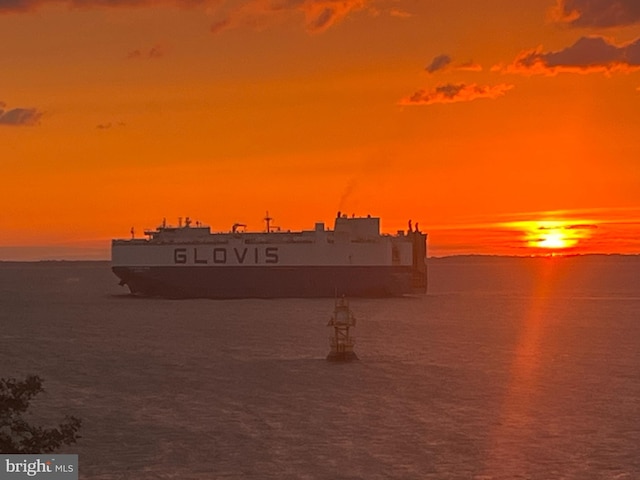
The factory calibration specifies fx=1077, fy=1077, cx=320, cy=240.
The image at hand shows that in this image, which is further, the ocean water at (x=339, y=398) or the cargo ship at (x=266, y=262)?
the cargo ship at (x=266, y=262)

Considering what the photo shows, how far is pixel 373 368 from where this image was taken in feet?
152

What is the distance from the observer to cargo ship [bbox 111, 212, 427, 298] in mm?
100125

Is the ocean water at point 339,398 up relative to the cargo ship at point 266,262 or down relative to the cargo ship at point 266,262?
down

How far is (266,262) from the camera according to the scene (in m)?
100

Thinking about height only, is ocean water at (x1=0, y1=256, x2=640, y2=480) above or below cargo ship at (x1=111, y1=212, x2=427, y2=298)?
below

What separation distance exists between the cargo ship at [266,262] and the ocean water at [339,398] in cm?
2500

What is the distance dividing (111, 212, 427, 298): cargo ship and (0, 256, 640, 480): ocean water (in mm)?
25004

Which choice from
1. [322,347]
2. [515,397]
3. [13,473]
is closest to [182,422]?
[515,397]

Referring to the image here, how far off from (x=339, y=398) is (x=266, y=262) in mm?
63654

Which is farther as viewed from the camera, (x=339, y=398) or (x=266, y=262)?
(x=266, y=262)

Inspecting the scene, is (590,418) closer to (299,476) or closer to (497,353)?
(299,476)

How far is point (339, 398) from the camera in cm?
3712

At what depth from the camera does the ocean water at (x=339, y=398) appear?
27375 mm

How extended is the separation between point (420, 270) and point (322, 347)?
185 ft
